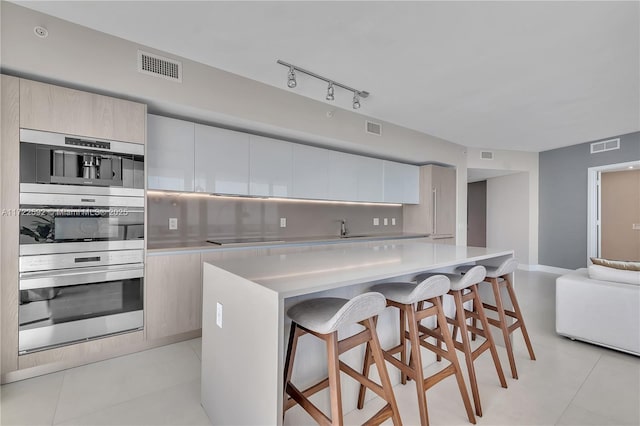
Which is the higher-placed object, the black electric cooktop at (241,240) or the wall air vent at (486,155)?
the wall air vent at (486,155)

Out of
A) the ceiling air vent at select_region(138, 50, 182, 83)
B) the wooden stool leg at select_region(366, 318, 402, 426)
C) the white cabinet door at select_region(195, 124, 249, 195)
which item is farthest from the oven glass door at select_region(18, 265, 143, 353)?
the wooden stool leg at select_region(366, 318, 402, 426)

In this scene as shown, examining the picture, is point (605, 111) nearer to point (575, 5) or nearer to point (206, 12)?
point (575, 5)

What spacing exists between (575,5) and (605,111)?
118 inches

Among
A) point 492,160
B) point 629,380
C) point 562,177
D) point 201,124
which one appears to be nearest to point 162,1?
point 201,124

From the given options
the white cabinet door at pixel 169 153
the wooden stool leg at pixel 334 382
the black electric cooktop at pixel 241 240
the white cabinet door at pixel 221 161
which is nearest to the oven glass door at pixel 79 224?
the white cabinet door at pixel 169 153

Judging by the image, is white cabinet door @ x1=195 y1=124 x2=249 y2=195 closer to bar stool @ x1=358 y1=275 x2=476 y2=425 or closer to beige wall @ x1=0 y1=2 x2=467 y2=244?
beige wall @ x1=0 y1=2 x2=467 y2=244

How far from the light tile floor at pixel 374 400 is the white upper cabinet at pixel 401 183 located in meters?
2.92

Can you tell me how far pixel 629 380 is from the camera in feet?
7.22

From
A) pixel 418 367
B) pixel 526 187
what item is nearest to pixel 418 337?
pixel 418 367

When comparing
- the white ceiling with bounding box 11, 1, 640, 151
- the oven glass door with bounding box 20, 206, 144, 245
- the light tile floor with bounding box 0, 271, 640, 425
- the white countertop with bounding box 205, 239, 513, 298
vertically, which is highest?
the white ceiling with bounding box 11, 1, 640, 151

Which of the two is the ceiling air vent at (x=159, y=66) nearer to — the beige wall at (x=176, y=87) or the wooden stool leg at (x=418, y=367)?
the beige wall at (x=176, y=87)

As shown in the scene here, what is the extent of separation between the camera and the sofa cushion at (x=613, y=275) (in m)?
2.57

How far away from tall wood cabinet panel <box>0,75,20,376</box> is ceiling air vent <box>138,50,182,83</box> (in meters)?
0.85

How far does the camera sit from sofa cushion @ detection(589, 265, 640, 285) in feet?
8.44
